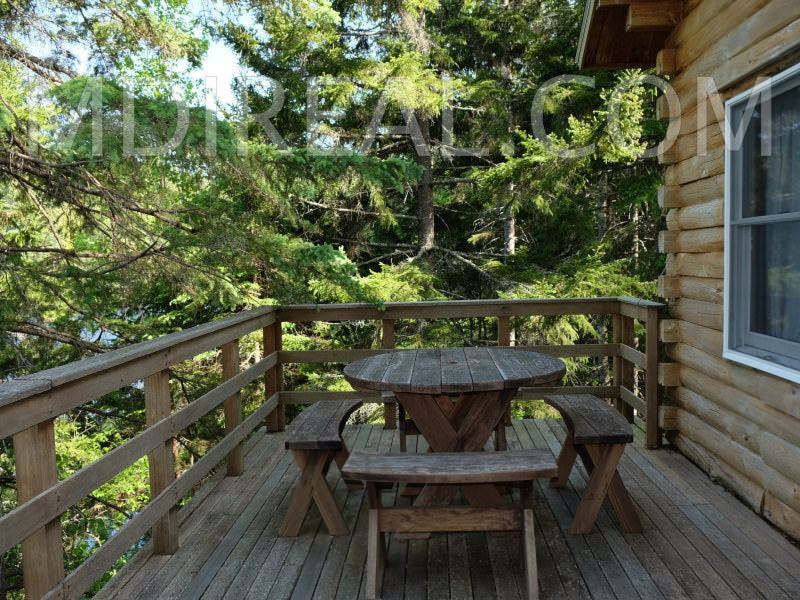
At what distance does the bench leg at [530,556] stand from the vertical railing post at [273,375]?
9.60 feet

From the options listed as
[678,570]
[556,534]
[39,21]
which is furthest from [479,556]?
[39,21]

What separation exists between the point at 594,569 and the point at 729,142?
92.4 inches

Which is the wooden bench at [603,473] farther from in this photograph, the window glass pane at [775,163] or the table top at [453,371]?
the window glass pane at [775,163]

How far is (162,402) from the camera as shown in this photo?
296cm

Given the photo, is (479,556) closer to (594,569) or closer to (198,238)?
→ (594,569)

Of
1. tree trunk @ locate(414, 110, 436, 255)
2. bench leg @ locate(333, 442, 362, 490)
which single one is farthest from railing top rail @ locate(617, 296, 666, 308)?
tree trunk @ locate(414, 110, 436, 255)

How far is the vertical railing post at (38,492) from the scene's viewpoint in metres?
1.98

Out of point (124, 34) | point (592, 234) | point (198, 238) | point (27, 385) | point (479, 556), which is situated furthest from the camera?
point (592, 234)

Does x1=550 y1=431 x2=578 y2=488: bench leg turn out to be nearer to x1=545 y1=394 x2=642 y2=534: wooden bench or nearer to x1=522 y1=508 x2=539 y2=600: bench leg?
x1=545 y1=394 x2=642 y2=534: wooden bench

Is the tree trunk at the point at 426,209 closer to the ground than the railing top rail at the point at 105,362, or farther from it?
farther from it

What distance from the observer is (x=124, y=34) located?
21.4 feet

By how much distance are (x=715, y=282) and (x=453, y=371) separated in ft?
5.60

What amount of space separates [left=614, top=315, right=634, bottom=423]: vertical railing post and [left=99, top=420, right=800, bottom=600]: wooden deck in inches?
54.3

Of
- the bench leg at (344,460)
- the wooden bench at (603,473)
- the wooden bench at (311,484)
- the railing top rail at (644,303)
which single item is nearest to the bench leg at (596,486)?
the wooden bench at (603,473)
